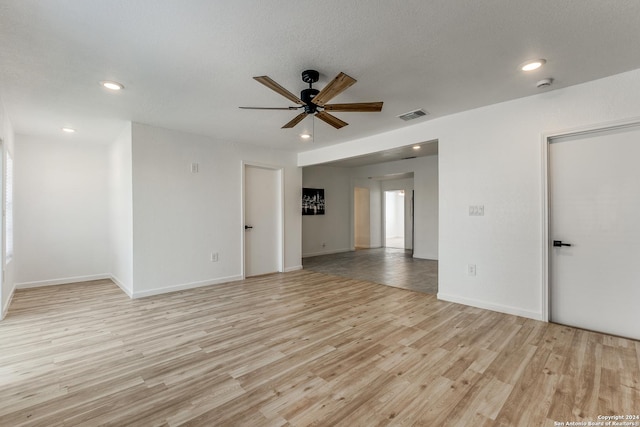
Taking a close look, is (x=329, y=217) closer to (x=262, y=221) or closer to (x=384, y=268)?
(x=384, y=268)

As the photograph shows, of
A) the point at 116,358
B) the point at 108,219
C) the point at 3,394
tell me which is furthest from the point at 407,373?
the point at 108,219

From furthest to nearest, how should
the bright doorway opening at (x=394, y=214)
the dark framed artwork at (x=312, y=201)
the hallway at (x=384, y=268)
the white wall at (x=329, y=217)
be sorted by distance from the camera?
the bright doorway opening at (x=394, y=214) → the white wall at (x=329, y=217) → the dark framed artwork at (x=312, y=201) → the hallway at (x=384, y=268)

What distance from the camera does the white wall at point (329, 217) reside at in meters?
8.12

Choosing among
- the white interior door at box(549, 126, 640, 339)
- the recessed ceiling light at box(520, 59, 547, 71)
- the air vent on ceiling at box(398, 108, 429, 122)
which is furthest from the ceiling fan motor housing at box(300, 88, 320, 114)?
the white interior door at box(549, 126, 640, 339)

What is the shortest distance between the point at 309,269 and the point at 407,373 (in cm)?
421

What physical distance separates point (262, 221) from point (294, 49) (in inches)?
153

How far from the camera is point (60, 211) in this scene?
201 inches

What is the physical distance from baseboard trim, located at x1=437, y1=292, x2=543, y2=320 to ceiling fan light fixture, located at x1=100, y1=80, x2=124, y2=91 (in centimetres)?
460

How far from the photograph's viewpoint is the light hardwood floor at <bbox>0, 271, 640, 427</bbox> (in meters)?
1.75

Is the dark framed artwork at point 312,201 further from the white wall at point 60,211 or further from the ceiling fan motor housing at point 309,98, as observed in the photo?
the ceiling fan motor housing at point 309,98

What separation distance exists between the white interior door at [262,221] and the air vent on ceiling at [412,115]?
2908 mm

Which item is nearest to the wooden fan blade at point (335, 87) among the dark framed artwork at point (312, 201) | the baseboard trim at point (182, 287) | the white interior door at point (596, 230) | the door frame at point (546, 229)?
the door frame at point (546, 229)

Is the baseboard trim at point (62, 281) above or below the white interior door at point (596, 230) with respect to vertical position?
below

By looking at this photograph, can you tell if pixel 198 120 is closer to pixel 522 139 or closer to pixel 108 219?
pixel 108 219
